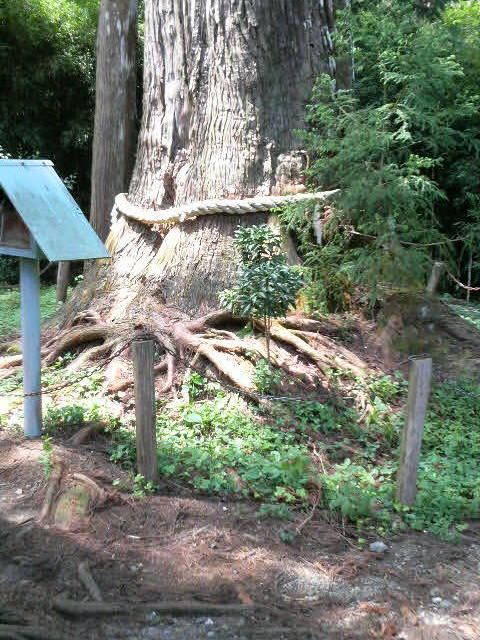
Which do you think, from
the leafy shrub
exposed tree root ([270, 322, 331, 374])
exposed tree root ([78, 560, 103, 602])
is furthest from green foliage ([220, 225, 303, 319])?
exposed tree root ([78, 560, 103, 602])

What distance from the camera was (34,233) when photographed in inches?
156

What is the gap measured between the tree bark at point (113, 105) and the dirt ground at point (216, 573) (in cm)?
500

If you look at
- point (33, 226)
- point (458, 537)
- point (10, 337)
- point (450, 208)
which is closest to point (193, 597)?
point (458, 537)

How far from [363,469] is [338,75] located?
4.11m

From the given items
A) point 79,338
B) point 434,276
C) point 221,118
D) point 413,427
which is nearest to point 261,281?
point 413,427

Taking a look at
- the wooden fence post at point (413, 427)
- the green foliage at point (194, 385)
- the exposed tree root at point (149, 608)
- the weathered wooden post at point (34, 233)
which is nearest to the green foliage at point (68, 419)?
the weathered wooden post at point (34, 233)

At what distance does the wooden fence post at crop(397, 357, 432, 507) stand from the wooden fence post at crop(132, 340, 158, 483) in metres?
1.48

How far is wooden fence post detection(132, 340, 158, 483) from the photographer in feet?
12.7

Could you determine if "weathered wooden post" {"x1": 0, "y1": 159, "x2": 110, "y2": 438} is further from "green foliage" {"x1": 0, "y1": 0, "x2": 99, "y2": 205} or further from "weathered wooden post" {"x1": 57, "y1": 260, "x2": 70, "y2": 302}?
"green foliage" {"x1": 0, "y1": 0, "x2": 99, "y2": 205}

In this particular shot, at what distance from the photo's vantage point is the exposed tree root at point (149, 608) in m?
2.98

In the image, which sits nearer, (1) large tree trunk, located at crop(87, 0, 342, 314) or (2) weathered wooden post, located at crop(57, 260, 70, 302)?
(1) large tree trunk, located at crop(87, 0, 342, 314)

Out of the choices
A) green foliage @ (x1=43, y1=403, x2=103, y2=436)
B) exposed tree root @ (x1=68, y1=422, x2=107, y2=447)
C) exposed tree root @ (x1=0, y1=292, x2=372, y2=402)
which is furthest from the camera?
exposed tree root @ (x1=0, y1=292, x2=372, y2=402)

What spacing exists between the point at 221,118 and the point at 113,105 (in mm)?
2701

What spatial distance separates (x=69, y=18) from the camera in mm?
11742
